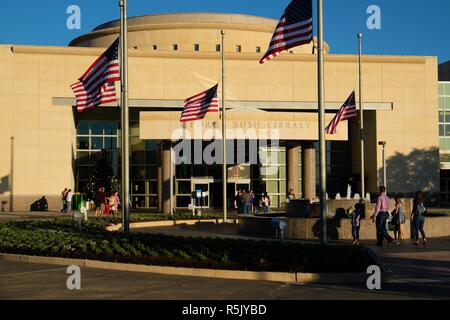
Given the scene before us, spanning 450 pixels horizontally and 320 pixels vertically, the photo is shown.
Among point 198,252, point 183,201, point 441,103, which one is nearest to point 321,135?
point 198,252

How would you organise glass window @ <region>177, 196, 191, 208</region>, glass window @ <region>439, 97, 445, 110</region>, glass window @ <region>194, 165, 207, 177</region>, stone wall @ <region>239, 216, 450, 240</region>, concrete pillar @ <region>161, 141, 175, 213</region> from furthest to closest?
glass window @ <region>439, 97, 445, 110</region> → glass window @ <region>194, 165, 207, 177</region> → glass window @ <region>177, 196, 191, 208</region> → concrete pillar @ <region>161, 141, 175, 213</region> → stone wall @ <region>239, 216, 450, 240</region>

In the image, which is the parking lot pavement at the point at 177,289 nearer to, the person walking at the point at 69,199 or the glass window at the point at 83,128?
the person walking at the point at 69,199

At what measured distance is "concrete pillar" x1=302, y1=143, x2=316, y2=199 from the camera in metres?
49.5

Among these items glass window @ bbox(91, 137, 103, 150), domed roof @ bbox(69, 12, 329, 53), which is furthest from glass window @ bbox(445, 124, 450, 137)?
glass window @ bbox(91, 137, 103, 150)

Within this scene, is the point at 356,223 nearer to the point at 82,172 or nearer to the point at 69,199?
the point at 69,199

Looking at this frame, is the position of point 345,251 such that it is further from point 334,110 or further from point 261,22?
point 261,22

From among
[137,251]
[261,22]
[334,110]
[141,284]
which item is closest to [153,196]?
[334,110]

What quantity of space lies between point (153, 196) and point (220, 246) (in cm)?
3933

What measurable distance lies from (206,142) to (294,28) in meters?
32.2

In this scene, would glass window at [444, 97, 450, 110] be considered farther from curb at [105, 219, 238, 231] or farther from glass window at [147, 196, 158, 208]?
curb at [105, 219, 238, 231]

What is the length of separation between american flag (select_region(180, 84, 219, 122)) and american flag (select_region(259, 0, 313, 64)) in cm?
1286

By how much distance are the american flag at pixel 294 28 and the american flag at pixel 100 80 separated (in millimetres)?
5174
